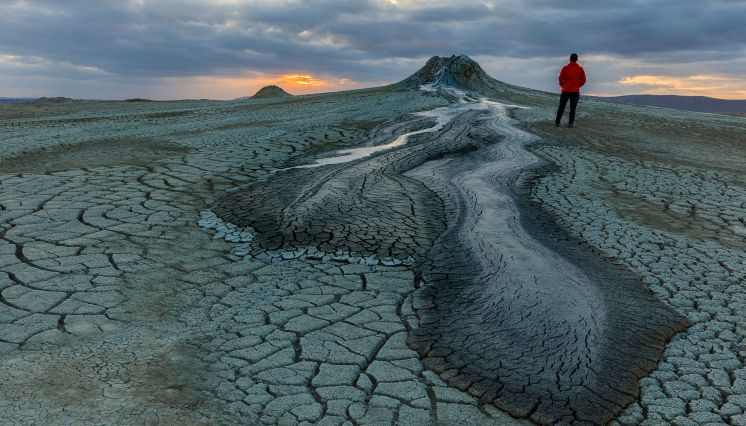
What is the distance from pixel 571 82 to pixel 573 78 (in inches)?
3.4

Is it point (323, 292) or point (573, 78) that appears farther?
point (573, 78)

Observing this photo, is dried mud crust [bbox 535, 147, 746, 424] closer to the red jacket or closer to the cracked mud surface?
the cracked mud surface

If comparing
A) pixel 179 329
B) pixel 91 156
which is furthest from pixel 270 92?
pixel 179 329

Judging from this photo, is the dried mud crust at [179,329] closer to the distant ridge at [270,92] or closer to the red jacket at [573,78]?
the red jacket at [573,78]

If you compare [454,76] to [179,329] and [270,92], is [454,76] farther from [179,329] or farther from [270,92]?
[179,329]

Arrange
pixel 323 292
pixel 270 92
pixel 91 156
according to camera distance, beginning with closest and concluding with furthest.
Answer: pixel 323 292 < pixel 91 156 < pixel 270 92

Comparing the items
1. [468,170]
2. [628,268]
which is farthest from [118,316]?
[468,170]

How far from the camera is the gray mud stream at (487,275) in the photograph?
2434mm

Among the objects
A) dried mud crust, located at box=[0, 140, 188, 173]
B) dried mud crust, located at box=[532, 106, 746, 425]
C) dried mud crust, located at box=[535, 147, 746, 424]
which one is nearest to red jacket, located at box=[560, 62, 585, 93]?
dried mud crust, located at box=[532, 106, 746, 425]

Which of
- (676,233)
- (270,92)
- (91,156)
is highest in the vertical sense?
(270,92)

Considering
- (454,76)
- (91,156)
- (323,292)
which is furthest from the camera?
(454,76)

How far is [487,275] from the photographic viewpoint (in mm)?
3521

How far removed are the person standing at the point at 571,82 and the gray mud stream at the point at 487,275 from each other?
4.07 m

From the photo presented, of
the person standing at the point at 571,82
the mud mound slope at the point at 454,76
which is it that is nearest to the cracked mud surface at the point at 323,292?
the person standing at the point at 571,82
